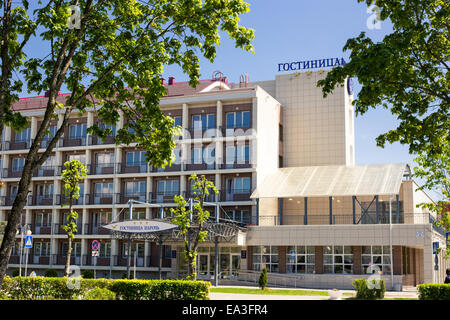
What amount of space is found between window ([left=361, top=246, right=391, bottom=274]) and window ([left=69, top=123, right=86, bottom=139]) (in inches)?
1187

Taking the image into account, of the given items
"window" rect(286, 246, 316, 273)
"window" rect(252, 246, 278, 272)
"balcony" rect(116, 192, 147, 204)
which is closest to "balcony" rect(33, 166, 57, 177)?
"balcony" rect(116, 192, 147, 204)

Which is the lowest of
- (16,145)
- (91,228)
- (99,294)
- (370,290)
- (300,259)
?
(370,290)

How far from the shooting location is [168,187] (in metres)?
51.8

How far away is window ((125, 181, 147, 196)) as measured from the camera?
52688 millimetres

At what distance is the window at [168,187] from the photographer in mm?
51562

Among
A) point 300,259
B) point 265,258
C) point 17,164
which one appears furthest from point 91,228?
point 300,259

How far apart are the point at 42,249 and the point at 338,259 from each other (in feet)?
97.2

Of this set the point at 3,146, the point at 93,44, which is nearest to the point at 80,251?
the point at 3,146

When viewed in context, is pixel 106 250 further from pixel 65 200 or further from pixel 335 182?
pixel 335 182

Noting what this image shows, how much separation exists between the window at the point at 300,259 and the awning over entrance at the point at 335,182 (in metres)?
4.28

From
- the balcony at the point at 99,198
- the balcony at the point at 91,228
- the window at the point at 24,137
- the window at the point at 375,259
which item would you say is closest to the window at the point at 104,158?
the balcony at the point at 99,198

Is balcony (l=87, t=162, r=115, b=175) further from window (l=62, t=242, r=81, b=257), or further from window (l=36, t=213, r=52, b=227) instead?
window (l=62, t=242, r=81, b=257)

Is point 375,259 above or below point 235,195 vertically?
below
